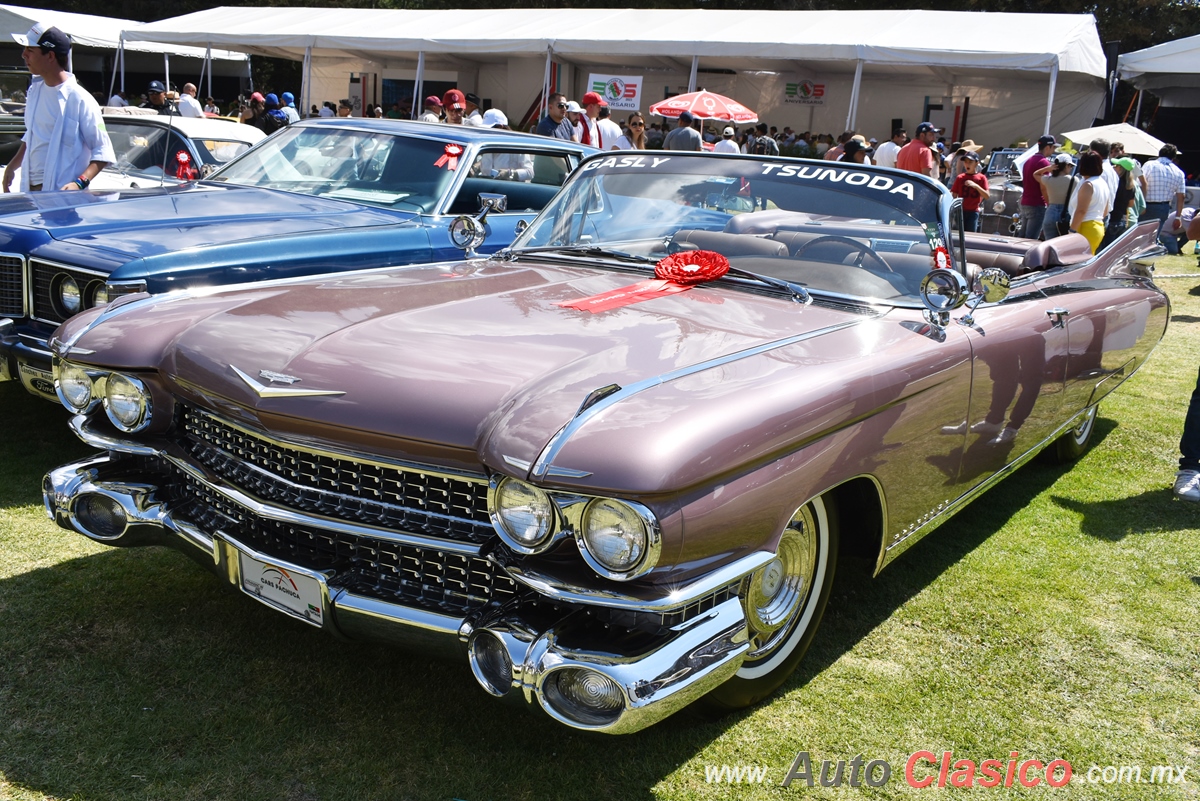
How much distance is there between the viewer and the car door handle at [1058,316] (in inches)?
159

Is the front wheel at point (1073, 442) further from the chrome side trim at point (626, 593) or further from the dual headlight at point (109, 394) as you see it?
the dual headlight at point (109, 394)

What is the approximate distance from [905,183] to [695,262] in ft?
2.68

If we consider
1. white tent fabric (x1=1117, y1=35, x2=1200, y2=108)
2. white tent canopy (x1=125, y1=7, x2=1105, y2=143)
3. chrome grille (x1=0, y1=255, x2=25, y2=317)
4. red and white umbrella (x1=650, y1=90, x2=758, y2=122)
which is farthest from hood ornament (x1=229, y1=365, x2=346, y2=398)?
white tent fabric (x1=1117, y1=35, x2=1200, y2=108)

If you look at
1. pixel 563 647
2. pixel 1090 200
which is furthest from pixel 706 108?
pixel 563 647

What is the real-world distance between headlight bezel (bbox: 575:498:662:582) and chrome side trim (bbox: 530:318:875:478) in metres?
0.14

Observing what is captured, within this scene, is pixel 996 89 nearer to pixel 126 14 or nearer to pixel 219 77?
pixel 219 77

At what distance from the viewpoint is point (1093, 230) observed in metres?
10.5

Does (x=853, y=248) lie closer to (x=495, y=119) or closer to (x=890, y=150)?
(x=495, y=119)

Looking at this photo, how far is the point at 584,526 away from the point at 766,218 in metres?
1.87

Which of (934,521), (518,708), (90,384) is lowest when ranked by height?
(518,708)

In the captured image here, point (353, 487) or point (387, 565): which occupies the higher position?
point (353, 487)

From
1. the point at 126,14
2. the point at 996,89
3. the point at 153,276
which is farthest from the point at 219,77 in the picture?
the point at 153,276

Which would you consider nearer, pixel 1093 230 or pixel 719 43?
pixel 1093 230

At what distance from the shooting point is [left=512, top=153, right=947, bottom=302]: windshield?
11.5 ft
